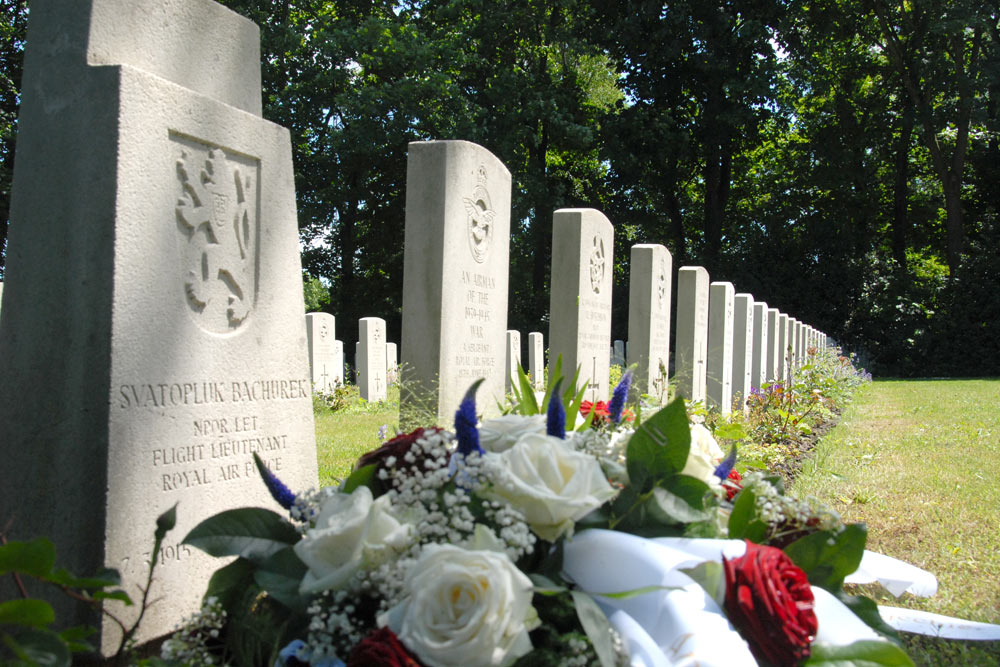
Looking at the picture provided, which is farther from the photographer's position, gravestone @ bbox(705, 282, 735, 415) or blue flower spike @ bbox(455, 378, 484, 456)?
gravestone @ bbox(705, 282, 735, 415)

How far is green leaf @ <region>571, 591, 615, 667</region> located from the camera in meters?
1.29

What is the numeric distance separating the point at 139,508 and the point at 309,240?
26.5 m

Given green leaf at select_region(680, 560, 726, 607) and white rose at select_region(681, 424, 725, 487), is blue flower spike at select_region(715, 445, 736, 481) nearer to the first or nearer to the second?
white rose at select_region(681, 424, 725, 487)

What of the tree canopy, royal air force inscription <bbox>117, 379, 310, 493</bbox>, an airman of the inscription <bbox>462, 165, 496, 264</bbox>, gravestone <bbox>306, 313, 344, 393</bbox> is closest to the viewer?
royal air force inscription <bbox>117, 379, 310, 493</bbox>

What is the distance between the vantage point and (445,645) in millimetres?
1154

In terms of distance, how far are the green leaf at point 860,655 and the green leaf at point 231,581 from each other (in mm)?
1064

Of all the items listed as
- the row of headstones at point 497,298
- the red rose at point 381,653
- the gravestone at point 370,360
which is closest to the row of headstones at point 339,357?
the gravestone at point 370,360

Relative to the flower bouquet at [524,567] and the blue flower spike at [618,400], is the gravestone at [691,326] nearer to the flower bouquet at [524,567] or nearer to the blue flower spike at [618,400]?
the blue flower spike at [618,400]

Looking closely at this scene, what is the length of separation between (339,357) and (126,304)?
540 inches

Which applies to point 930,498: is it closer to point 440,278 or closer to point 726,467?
point 440,278

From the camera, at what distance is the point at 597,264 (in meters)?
7.46

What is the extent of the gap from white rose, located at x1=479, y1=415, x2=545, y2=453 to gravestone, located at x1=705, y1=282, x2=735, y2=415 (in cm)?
894

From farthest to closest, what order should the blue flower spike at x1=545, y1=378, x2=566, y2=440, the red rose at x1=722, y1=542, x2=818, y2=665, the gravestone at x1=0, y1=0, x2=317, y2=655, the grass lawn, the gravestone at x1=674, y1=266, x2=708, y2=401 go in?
the gravestone at x1=674, y1=266, x2=708, y2=401 → the grass lawn → the gravestone at x1=0, y1=0, x2=317, y2=655 → the blue flower spike at x1=545, y1=378, x2=566, y2=440 → the red rose at x1=722, y1=542, x2=818, y2=665

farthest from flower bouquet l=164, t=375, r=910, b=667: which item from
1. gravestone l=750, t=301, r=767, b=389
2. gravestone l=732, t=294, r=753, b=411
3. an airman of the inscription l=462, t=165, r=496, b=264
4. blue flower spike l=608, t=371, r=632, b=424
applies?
gravestone l=750, t=301, r=767, b=389
